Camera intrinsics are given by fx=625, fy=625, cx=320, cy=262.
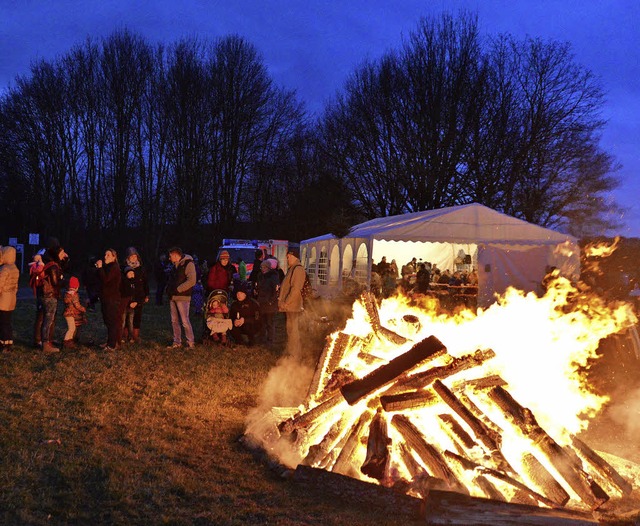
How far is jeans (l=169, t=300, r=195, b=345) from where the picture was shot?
33.9ft

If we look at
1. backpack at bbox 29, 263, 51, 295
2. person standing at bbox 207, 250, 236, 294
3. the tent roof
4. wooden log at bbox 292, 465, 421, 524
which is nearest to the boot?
backpack at bbox 29, 263, 51, 295

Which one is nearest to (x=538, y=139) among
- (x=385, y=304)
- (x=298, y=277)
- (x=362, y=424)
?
(x=298, y=277)

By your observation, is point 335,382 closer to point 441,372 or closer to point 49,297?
point 441,372

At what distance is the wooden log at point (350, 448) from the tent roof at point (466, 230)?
12775 mm

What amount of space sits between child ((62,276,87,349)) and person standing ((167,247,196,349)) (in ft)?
4.83

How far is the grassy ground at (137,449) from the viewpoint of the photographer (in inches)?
161

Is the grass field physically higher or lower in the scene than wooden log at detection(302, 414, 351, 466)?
lower

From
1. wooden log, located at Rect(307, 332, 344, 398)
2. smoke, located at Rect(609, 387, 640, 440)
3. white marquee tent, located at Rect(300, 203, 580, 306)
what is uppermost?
white marquee tent, located at Rect(300, 203, 580, 306)

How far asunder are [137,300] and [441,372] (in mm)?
7050

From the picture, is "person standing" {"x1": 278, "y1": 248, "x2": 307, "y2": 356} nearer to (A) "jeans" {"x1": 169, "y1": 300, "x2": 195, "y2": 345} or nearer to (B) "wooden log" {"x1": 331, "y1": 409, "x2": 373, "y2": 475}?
(A) "jeans" {"x1": 169, "y1": 300, "x2": 195, "y2": 345}

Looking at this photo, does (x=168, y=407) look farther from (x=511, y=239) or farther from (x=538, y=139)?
(x=538, y=139)

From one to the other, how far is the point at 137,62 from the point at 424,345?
33.4m

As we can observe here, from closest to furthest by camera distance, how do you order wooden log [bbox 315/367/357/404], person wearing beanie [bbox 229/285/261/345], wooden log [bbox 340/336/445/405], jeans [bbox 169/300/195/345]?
wooden log [bbox 340/336/445/405] → wooden log [bbox 315/367/357/404] → jeans [bbox 169/300/195/345] → person wearing beanie [bbox 229/285/261/345]

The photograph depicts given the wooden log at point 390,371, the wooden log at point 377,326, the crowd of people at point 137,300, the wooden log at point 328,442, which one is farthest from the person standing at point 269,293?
the wooden log at point 390,371
